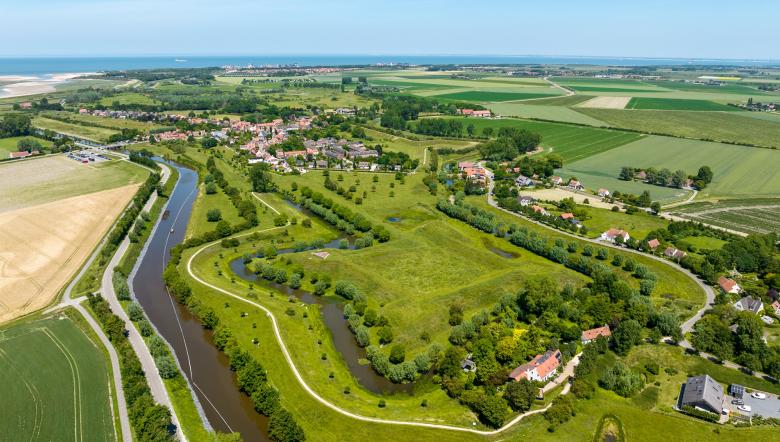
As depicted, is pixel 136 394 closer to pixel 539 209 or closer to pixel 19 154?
pixel 539 209

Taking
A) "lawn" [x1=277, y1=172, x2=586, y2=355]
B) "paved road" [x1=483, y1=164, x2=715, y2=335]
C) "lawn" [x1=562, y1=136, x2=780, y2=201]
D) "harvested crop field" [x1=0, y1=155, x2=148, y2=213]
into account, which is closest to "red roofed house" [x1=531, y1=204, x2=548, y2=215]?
"paved road" [x1=483, y1=164, x2=715, y2=335]

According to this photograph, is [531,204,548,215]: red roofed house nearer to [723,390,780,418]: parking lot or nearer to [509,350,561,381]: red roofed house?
[509,350,561,381]: red roofed house

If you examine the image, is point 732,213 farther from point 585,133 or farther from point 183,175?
point 183,175

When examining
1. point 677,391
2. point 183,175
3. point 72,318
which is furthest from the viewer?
point 183,175

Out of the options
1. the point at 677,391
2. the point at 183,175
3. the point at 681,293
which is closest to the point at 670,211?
the point at 681,293

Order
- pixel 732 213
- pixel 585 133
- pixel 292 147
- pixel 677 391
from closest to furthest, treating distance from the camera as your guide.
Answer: pixel 677 391 → pixel 732 213 → pixel 292 147 → pixel 585 133

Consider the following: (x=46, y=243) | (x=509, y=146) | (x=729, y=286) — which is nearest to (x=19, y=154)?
(x=46, y=243)

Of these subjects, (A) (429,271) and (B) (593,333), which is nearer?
(B) (593,333)
